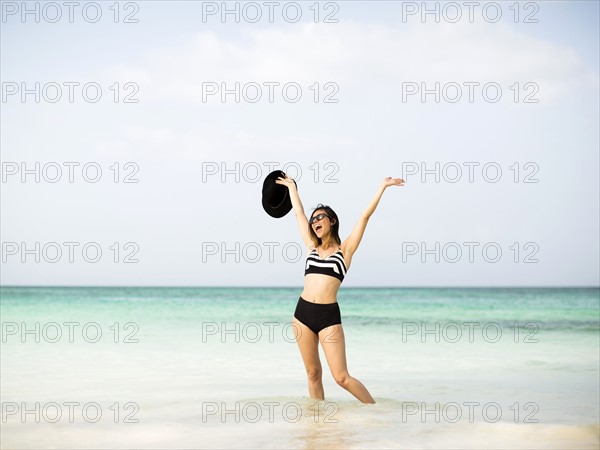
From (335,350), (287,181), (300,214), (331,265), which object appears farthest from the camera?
(287,181)

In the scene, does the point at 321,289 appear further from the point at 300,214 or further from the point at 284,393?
the point at 284,393

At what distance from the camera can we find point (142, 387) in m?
8.34

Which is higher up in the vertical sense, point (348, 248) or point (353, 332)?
point (348, 248)

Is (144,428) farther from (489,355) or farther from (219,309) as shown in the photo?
(219,309)

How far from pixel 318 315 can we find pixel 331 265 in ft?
1.45

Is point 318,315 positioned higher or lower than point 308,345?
higher

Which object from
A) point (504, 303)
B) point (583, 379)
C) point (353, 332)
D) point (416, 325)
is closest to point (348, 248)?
Result: point (583, 379)

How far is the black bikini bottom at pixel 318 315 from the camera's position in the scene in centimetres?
653

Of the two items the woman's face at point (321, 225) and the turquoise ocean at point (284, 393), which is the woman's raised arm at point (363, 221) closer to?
the woman's face at point (321, 225)

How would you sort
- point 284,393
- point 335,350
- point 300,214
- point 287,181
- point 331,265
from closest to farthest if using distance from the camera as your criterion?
1. point 335,350
2. point 331,265
3. point 300,214
4. point 287,181
5. point 284,393

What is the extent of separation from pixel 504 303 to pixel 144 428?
29115mm

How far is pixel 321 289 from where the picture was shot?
21.5 feet

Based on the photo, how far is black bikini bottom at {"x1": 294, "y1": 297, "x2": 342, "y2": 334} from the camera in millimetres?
6531

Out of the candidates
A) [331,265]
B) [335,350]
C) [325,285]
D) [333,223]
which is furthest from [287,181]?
[335,350]
